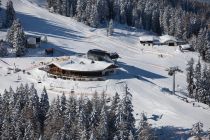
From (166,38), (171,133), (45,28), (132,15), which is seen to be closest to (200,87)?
(171,133)

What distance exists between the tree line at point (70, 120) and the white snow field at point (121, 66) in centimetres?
893

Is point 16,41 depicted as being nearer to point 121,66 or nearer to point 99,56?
point 99,56

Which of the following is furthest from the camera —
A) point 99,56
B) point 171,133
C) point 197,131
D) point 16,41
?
point 16,41

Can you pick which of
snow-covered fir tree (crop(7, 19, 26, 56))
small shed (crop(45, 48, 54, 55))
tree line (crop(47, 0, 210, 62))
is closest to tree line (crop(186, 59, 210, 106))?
small shed (crop(45, 48, 54, 55))

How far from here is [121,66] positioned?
12050 centimetres

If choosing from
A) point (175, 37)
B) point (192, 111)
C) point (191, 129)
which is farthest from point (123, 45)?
point (191, 129)

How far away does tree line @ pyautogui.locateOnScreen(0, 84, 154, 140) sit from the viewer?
7569 centimetres

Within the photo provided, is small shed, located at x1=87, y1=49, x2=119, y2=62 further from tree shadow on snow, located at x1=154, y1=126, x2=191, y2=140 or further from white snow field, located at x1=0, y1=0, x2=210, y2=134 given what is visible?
tree shadow on snow, located at x1=154, y1=126, x2=191, y2=140

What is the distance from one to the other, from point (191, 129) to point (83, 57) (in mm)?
43920

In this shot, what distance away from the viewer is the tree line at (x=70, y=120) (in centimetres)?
7569

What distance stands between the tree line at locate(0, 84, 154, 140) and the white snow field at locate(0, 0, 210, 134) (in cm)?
893

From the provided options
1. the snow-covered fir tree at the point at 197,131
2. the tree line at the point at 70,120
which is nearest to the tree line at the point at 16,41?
the tree line at the point at 70,120

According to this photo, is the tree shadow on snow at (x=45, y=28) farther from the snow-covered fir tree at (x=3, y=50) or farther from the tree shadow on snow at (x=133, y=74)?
the tree shadow on snow at (x=133, y=74)

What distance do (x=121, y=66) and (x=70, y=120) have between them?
1712 inches
